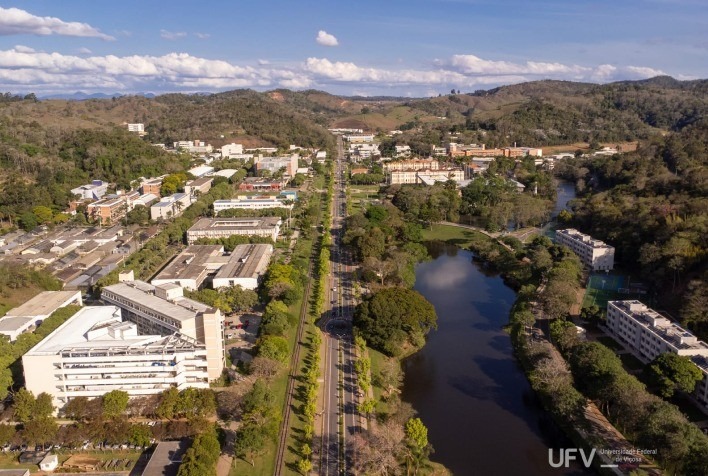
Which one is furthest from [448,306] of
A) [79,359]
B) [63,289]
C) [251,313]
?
[63,289]

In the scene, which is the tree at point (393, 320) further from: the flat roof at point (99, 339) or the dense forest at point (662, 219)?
the dense forest at point (662, 219)

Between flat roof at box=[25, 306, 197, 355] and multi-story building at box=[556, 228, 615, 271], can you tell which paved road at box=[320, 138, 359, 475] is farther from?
multi-story building at box=[556, 228, 615, 271]

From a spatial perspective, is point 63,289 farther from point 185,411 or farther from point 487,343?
point 487,343

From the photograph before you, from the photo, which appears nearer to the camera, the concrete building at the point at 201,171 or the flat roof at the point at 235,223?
the flat roof at the point at 235,223

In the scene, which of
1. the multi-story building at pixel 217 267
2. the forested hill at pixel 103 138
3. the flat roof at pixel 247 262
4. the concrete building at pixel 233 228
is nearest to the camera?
the multi-story building at pixel 217 267

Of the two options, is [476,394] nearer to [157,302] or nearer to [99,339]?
[157,302]

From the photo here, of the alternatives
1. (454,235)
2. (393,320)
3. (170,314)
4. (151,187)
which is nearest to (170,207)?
(151,187)

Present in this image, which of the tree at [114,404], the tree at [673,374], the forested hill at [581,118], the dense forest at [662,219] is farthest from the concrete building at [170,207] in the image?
the forested hill at [581,118]
